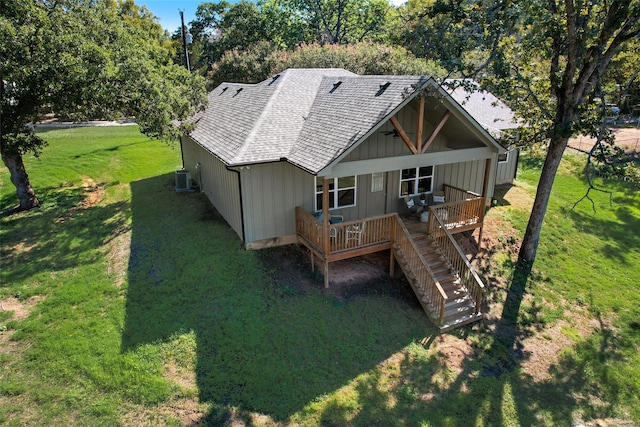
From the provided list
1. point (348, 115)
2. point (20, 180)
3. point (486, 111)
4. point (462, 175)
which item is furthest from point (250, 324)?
point (486, 111)

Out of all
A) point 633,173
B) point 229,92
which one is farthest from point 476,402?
point 229,92

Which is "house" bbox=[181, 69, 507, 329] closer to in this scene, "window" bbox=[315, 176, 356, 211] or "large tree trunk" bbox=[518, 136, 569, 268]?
"window" bbox=[315, 176, 356, 211]

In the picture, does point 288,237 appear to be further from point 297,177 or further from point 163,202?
point 163,202

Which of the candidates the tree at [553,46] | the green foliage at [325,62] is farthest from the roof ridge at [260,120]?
the green foliage at [325,62]

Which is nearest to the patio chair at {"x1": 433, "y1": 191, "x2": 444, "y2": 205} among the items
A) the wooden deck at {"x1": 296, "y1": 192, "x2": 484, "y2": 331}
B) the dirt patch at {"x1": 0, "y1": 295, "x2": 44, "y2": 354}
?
the wooden deck at {"x1": 296, "y1": 192, "x2": 484, "y2": 331}

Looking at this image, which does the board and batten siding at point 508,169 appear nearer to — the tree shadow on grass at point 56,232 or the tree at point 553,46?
the tree at point 553,46

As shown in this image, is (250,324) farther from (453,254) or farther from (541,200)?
(541,200)
